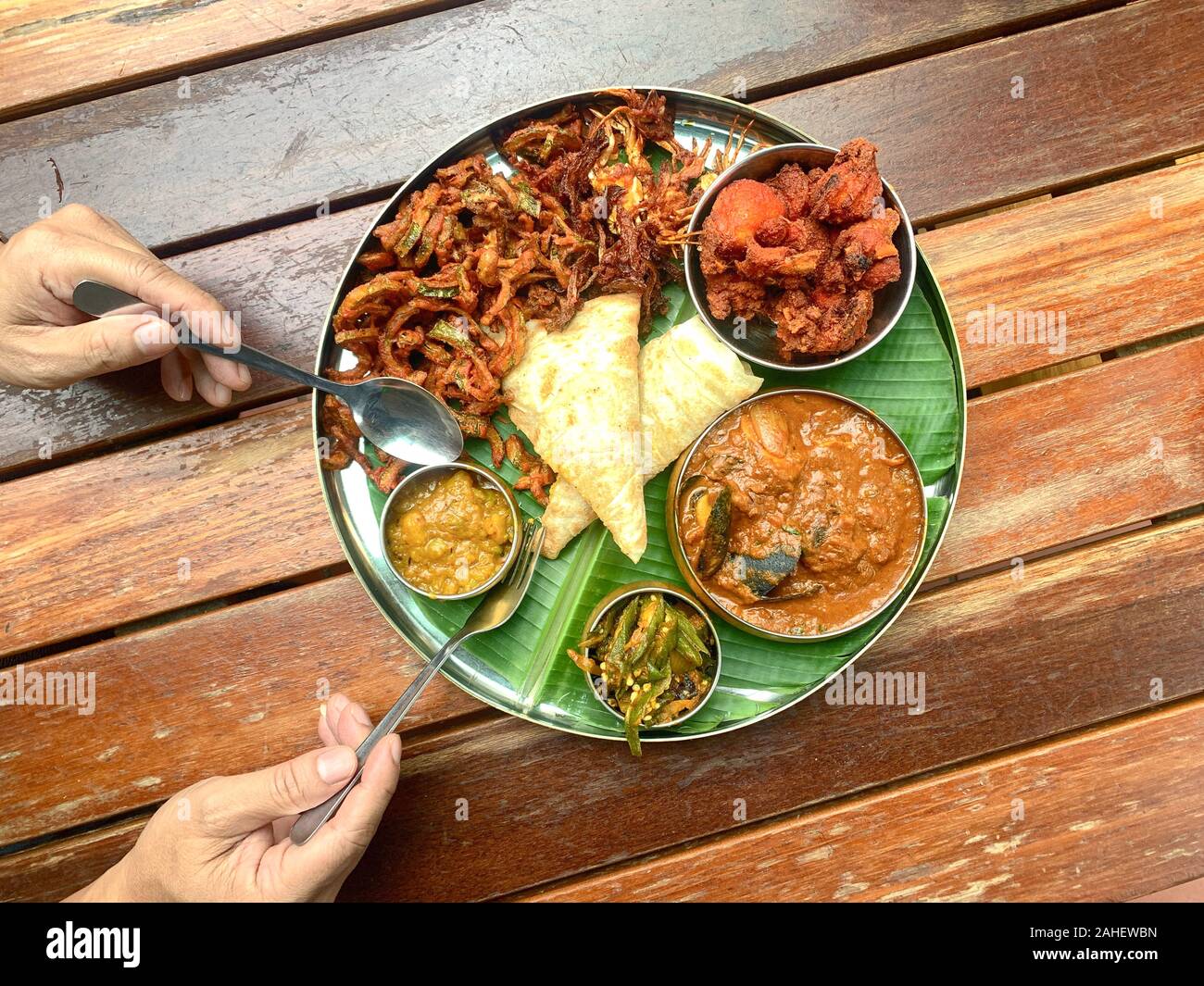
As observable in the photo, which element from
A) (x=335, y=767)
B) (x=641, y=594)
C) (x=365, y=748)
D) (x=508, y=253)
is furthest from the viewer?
(x=508, y=253)

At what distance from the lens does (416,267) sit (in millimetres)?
2615

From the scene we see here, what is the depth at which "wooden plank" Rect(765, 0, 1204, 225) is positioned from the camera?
286 cm

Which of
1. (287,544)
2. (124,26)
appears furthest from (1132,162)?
(124,26)

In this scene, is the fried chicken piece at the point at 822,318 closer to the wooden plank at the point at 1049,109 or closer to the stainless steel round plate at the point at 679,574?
the stainless steel round plate at the point at 679,574

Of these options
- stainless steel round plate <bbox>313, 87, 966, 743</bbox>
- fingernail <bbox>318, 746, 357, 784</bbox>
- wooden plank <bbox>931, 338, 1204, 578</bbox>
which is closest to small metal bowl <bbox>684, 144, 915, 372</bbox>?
stainless steel round plate <bbox>313, 87, 966, 743</bbox>

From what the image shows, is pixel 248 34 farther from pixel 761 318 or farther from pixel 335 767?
pixel 335 767

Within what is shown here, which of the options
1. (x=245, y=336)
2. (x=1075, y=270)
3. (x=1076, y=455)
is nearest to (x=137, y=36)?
(x=245, y=336)

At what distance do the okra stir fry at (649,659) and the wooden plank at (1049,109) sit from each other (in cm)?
171

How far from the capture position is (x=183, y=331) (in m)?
2.48

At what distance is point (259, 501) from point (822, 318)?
6.72ft

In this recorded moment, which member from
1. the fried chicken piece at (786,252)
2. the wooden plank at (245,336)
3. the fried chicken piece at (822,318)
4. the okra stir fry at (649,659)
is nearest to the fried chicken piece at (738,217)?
the fried chicken piece at (786,252)

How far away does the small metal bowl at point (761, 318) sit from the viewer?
248cm

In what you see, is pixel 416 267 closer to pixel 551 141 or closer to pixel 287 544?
pixel 551 141

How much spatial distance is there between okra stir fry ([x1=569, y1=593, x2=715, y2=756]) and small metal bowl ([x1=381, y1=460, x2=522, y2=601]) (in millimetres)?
353
